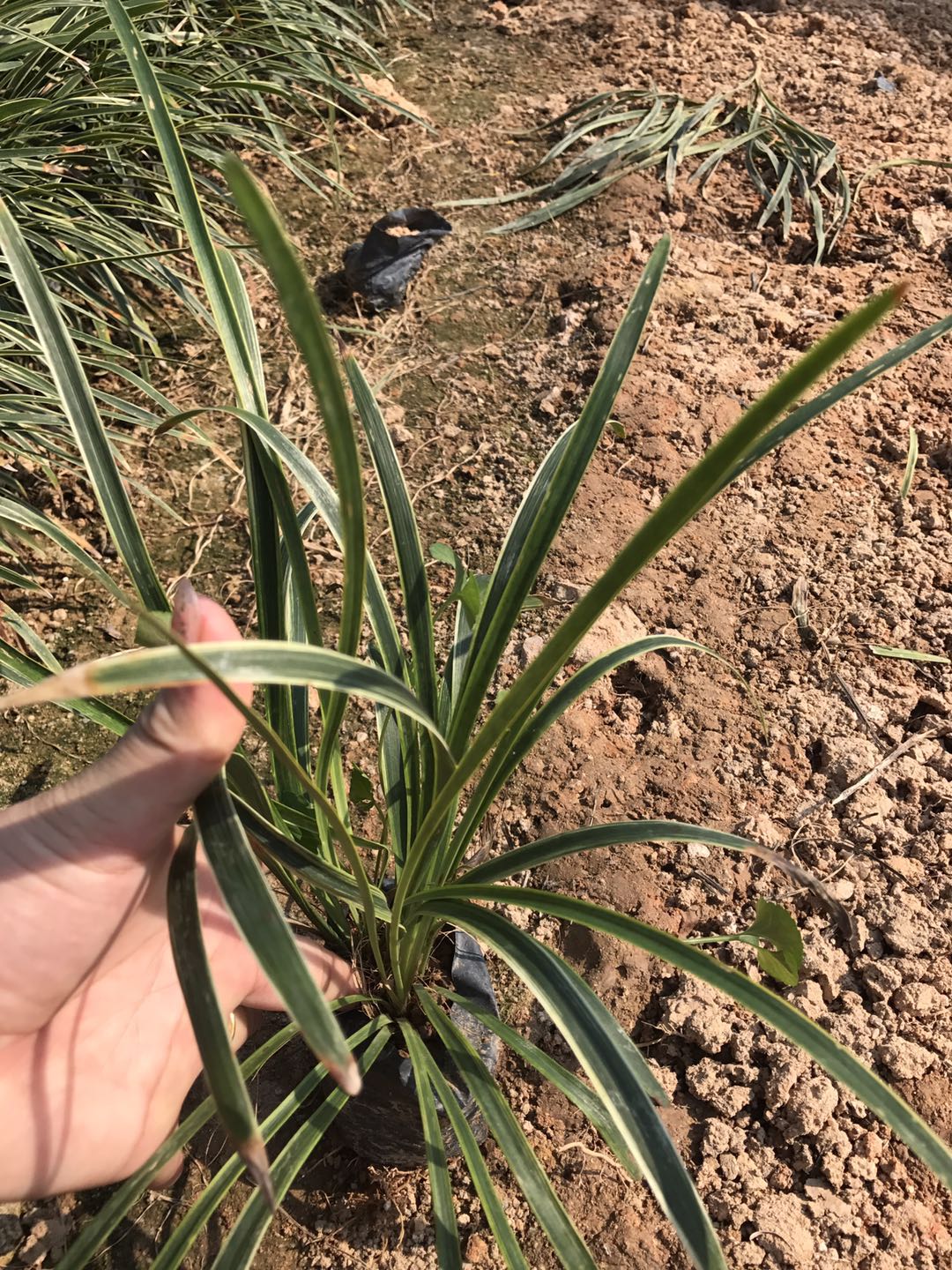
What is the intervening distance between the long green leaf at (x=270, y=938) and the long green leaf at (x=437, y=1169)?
415mm

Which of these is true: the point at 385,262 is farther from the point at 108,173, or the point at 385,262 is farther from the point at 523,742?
the point at 523,742

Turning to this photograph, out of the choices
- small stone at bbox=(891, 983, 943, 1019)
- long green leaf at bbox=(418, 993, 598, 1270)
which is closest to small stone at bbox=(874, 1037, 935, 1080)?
small stone at bbox=(891, 983, 943, 1019)

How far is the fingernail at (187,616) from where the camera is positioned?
2.26 feet

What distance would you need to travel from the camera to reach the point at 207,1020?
1.85 feet

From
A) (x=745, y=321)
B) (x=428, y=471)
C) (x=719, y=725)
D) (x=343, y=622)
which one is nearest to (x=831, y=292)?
(x=745, y=321)

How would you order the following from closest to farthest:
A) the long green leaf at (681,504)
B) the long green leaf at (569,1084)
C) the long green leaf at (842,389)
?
the long green leaf at (681,504), the long green leaf at (842,389), the long green leaf at (569,1084)

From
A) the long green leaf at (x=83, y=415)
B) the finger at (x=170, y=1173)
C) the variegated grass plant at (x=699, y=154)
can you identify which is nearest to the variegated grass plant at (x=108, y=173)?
the variegated grass plant at (x=699, y=154)

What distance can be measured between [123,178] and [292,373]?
1.77 ft

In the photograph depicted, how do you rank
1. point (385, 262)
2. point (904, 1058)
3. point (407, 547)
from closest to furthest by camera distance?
point (407, 547), point (904, 1058), point (385, 262)

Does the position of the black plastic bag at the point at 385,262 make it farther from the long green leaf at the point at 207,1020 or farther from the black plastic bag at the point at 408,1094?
the long green leaf at the point at 207,1020

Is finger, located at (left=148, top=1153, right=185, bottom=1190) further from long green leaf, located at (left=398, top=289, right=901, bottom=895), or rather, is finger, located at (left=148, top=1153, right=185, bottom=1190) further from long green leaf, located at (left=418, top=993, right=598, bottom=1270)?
long green leaf, located at (left=398, top=289, right=901, bottom=895)

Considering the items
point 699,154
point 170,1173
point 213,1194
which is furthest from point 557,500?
point 699,154

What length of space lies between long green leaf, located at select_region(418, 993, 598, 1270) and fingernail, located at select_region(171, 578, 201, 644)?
1.63 feet

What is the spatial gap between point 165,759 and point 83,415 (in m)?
0.33
